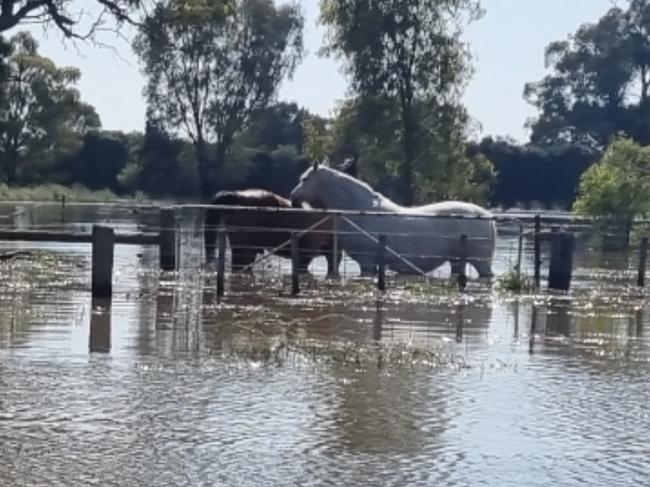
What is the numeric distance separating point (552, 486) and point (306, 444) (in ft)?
5.27

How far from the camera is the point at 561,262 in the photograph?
23141 mm

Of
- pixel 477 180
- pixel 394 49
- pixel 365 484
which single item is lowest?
pixel 365 484

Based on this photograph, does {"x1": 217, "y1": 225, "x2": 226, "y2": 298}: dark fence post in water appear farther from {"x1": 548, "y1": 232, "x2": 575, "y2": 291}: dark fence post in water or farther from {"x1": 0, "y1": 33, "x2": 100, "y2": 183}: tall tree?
{"x1": 0, "y1": 33, "x2": 100, "y2": 183}: tall tree

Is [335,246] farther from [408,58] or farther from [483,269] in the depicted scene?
[408,58]

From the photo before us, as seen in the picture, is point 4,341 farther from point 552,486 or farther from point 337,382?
point 552,486

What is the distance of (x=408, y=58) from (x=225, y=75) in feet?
78.0

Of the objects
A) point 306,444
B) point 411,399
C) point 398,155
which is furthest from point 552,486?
point 398,155

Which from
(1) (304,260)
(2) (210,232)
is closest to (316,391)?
(1) (304,260)

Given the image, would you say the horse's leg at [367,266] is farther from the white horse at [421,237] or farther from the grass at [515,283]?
the grass at [515,283]

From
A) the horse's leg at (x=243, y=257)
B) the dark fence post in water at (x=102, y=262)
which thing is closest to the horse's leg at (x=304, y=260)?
the horse's leg at (x=243, y=257)

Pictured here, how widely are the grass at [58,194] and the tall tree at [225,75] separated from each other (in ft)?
14.2

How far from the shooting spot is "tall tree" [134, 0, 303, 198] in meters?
71.6

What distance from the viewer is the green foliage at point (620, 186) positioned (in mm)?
40375

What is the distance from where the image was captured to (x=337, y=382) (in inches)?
469
